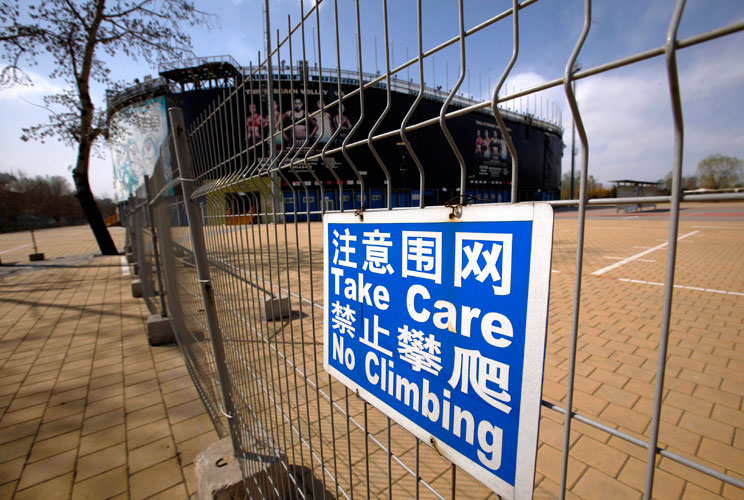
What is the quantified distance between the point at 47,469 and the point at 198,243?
6.54 ft

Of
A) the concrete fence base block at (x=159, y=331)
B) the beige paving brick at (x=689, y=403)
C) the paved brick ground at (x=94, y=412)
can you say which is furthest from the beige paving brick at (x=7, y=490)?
the beige paving brick at (x=689, y=403)

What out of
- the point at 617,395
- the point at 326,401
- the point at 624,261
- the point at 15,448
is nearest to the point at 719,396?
the point at 617,395

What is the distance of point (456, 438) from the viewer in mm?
765

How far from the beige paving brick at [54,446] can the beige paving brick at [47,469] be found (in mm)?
52

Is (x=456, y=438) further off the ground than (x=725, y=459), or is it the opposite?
(x=456, y=438)

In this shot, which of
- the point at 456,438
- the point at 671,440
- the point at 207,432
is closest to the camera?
the point at 456,438

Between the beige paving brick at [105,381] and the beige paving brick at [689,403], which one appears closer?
the beige paving brick at [689,403]

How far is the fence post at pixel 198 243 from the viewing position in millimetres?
1831

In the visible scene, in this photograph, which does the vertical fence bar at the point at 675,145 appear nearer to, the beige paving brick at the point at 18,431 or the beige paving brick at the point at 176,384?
the beige paving brick at the point at 176,384

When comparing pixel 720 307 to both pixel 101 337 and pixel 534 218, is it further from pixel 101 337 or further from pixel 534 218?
pixel 101 337

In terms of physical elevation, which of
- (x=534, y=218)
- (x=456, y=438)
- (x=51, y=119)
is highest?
(x=51, y=119)

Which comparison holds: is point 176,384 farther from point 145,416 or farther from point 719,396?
point 719,396

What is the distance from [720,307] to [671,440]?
3.80 metres

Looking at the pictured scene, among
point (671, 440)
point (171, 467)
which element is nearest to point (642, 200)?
point (671, 440)
